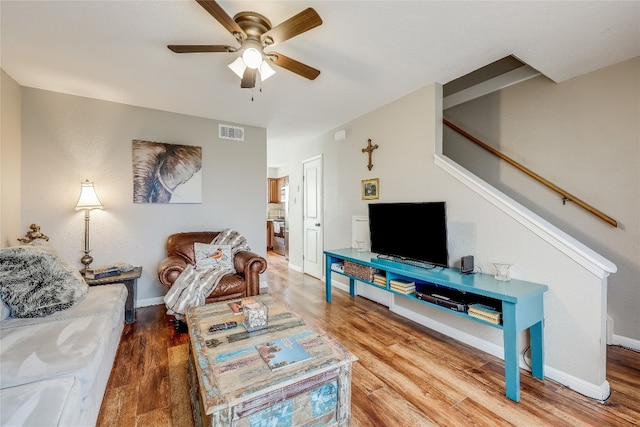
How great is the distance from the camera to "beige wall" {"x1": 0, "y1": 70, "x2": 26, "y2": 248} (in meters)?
2.40

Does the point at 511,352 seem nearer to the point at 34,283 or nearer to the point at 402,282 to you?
the point at 402,282

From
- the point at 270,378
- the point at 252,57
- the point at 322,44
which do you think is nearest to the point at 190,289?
the point at 270,378

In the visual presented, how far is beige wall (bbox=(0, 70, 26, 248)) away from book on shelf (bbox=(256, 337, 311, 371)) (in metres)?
2.69

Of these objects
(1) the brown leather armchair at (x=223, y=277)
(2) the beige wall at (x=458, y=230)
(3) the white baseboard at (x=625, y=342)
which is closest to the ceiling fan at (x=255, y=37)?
(2) the beige wall at (x=458, y=230)

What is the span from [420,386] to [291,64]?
2371mm

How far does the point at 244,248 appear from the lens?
3.42m

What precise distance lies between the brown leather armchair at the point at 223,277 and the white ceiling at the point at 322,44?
63.9 inches

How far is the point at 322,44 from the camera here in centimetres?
206

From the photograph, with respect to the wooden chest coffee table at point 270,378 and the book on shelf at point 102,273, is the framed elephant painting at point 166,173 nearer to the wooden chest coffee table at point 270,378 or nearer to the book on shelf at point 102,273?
the book on shelf at point 102,273

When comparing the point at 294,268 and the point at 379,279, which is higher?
the point at 379,279

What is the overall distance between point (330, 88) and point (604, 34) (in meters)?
2.09

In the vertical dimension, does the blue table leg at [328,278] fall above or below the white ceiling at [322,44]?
below

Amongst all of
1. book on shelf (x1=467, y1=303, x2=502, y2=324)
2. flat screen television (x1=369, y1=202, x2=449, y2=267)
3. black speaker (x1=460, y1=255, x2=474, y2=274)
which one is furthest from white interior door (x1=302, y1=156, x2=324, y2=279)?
book on shelf (x1=467, y1=303, x2=502, y2=324)

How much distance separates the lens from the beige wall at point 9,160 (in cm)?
240
